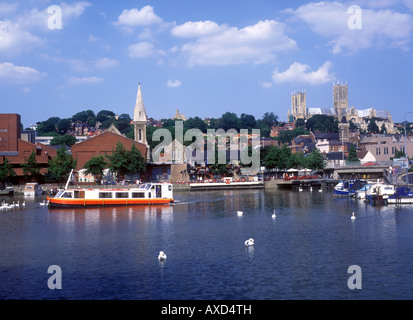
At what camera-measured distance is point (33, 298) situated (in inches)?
942

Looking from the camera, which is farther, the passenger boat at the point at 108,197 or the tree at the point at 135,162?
the tree at the point at 135,162

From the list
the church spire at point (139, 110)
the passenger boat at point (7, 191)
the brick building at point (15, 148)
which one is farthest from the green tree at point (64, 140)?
the passenger boat at point (7, 191)

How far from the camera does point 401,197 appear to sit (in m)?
61.1

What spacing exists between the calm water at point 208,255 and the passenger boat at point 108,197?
718 centimetres

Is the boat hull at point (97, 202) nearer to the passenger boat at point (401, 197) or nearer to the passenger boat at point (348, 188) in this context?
the passenger boat at point (401, 197)

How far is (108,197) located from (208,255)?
3455cm

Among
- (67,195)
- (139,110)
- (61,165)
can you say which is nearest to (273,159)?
(139,110)

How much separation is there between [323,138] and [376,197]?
13109 cm

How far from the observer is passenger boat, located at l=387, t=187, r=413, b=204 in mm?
61078

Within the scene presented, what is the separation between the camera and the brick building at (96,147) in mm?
110562

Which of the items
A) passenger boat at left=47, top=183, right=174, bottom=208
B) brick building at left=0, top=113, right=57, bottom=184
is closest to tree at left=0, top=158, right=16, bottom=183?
brick building at left=0, top=113, right=57, bottom=184

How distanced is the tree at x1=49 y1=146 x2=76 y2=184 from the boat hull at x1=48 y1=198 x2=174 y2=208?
3813 cm

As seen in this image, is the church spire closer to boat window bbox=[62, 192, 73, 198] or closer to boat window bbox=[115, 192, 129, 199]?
boat window bbox=[115, 192, 129, 199]
